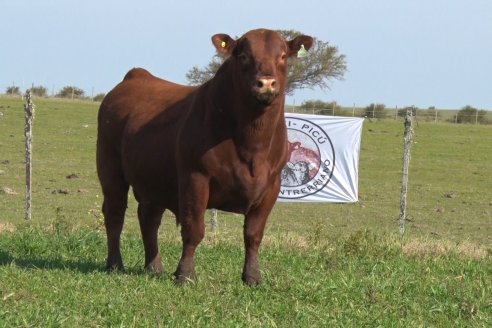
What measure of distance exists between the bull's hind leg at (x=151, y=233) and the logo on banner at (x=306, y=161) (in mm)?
7407

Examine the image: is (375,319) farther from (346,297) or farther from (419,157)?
(419,157)

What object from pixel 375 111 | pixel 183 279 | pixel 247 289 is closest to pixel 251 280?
pixel 247 289

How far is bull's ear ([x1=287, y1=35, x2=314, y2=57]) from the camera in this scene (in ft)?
26.7

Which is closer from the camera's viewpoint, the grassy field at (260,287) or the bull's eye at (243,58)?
the grassy field at (260,287)

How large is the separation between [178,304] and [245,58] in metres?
2.12

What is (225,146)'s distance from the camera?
25.5 feet

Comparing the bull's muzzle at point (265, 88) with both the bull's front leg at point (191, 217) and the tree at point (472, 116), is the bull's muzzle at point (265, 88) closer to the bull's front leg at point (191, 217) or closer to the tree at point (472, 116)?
the bull's front leg at point (191, 217)

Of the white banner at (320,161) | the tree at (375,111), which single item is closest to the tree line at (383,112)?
the tree at (375,111)

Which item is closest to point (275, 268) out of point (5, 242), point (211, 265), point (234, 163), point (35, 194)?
point (211, 265)

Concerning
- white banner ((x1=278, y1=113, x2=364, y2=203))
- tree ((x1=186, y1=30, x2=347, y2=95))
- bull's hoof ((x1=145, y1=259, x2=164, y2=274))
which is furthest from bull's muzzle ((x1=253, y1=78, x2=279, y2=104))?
tree ((x1=186, y1=30, x2=347, y2=95))

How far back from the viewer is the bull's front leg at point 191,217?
25.5ft

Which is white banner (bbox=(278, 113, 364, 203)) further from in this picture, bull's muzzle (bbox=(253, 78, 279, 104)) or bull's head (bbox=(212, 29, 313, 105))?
bull's muzzle (bbox=(253, 78, 279, 104))

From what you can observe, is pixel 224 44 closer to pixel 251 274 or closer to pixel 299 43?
pixel 299 43

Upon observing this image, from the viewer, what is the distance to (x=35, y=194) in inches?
910
